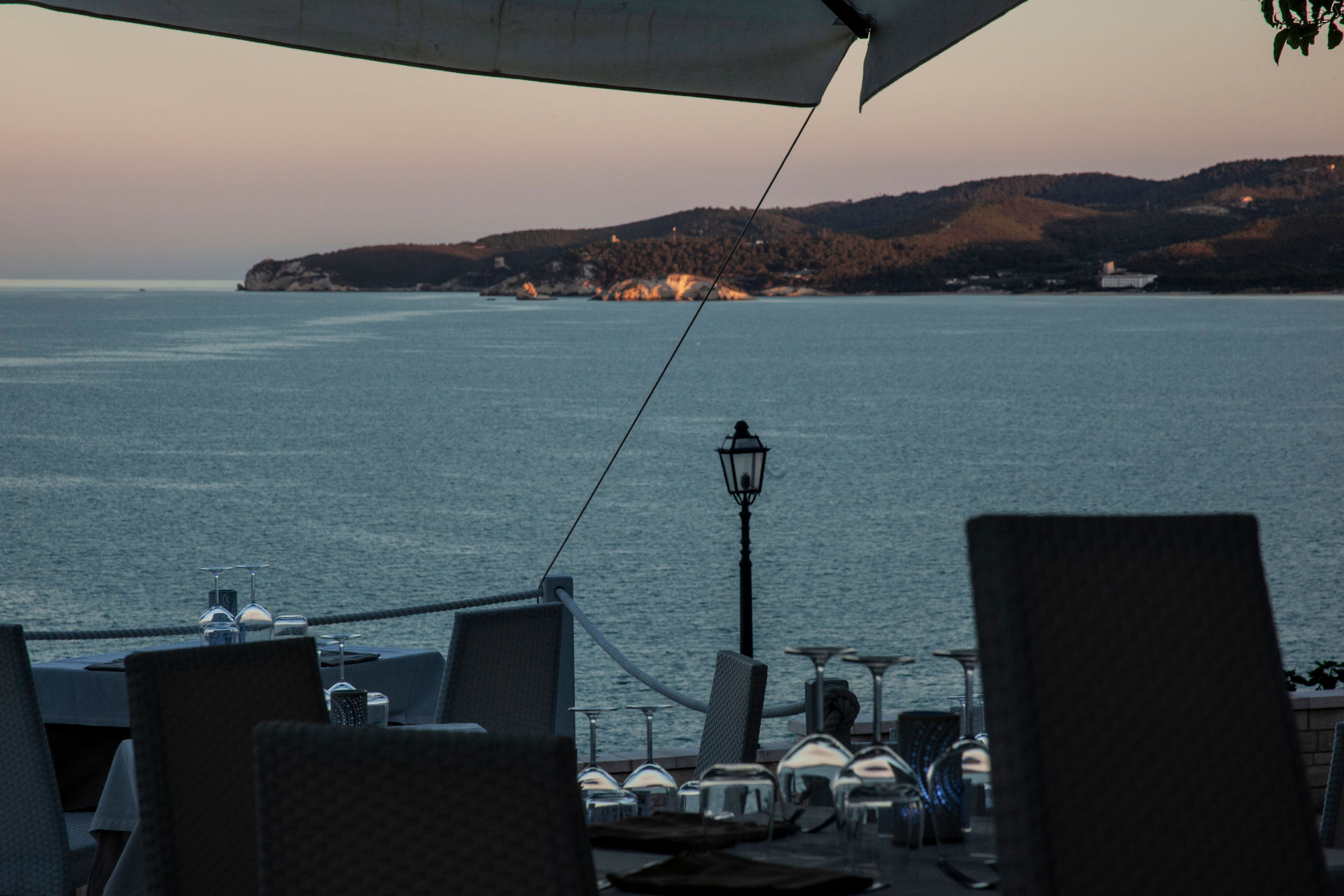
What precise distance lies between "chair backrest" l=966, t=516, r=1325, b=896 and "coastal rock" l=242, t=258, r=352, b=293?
77496 mm

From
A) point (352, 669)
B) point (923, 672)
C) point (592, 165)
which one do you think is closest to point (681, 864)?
point (352, 669)

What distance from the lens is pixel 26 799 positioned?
337cm

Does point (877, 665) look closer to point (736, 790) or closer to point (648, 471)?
point (736, 790)

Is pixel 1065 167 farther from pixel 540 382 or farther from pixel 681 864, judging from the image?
pixel 681 864

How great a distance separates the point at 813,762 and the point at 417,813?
66cm

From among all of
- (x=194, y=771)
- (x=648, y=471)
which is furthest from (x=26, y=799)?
(x=648, y=471)

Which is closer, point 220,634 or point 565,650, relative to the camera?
point 220,634

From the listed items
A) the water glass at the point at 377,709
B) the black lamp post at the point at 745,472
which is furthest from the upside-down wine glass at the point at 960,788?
the black lamp post at the point at 745,472

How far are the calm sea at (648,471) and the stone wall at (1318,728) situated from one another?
787 inches

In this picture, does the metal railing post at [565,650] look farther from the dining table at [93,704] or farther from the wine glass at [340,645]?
the wine glass at [340,645]

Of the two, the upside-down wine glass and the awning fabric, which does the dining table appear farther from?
the upside-down wine glass

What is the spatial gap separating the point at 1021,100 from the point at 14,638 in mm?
65441

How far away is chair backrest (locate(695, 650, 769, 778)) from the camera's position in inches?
121

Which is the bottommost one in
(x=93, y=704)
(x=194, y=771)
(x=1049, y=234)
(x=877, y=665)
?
(x=93, y=704)
